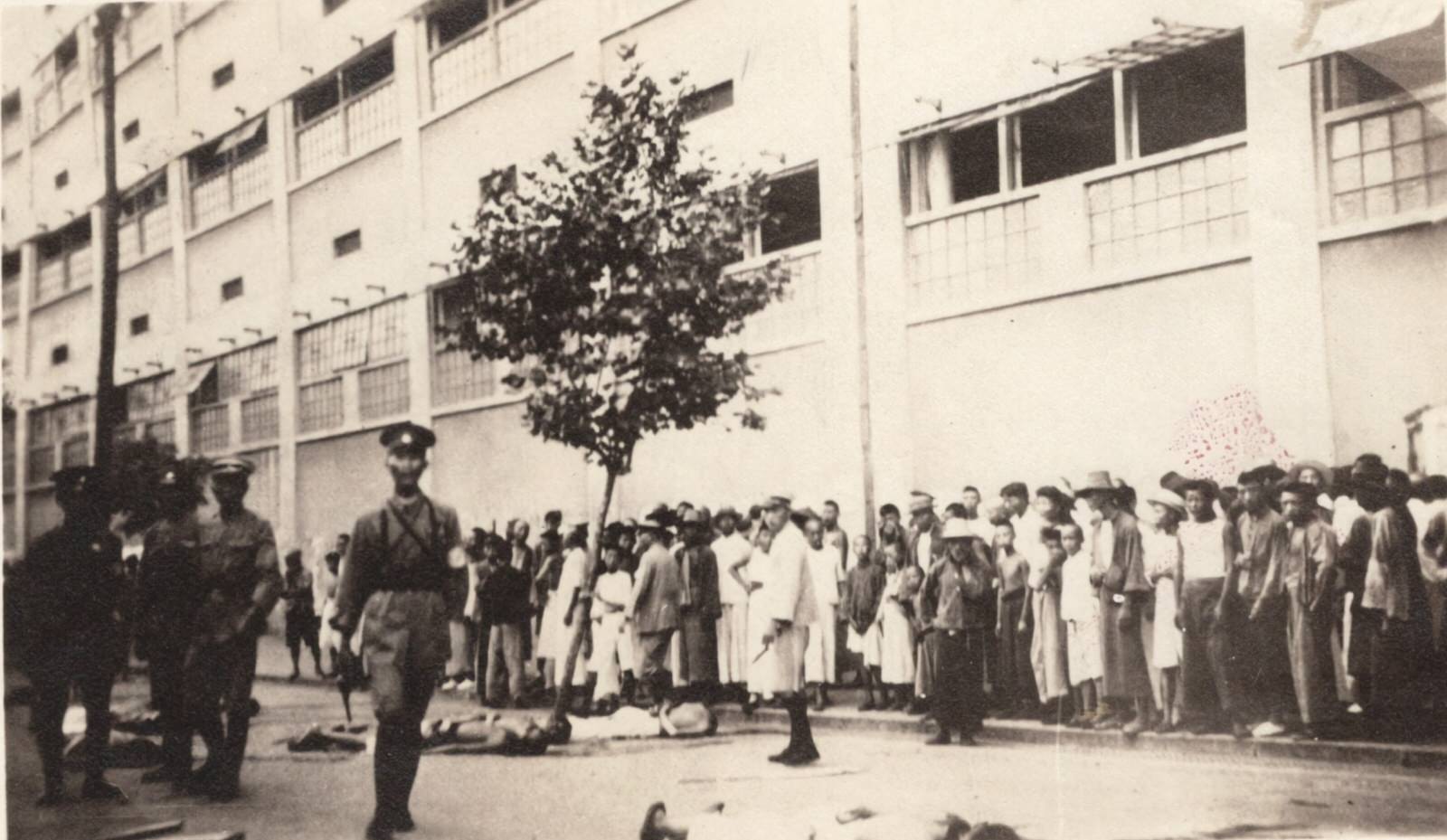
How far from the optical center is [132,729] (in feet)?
16.9

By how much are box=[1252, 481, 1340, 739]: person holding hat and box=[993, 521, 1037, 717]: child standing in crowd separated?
43.9 inches

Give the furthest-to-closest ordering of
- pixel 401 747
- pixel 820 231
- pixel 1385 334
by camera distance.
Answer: pixel 820 231
pixel 1385 334
pixel 401 747

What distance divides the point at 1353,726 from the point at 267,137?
16.7 feet

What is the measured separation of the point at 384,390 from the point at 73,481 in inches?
53.2

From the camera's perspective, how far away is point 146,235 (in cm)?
570

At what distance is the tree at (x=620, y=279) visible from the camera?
17.4 ft

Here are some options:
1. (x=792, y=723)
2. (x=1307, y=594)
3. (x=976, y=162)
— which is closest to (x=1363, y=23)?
(x=976, y=162)

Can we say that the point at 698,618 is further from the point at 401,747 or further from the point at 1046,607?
the point at 401,747

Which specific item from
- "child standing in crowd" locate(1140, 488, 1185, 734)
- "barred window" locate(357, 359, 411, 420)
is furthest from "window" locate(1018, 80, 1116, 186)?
"barred window" locate(357, 359, 411, 420)

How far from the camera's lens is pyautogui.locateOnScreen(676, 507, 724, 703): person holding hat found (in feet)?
21.1

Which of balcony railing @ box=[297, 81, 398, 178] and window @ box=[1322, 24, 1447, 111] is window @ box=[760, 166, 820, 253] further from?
window @ box=[1322, 24, 1447, 111]

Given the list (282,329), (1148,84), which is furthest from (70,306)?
(1148,84)

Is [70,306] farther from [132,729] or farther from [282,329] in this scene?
[132,729]

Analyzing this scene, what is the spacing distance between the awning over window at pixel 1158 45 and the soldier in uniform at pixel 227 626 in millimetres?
3712
